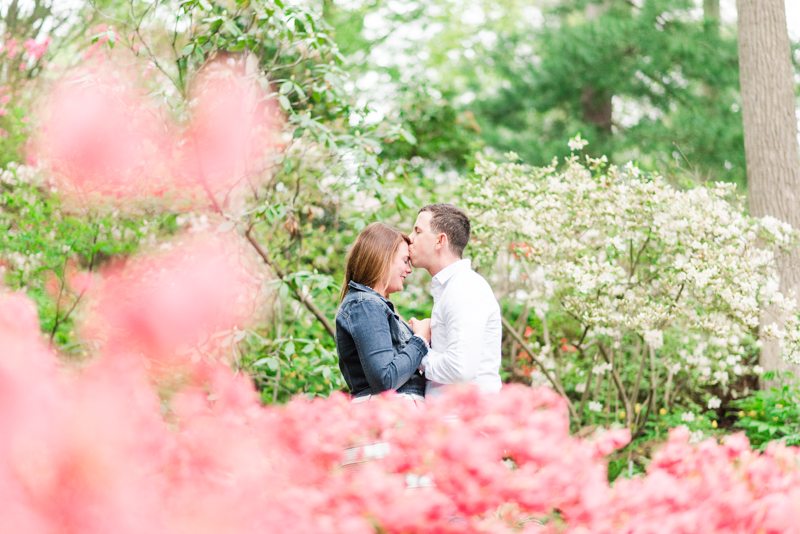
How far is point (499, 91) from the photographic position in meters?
11.9

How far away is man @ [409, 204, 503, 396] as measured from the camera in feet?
8.22

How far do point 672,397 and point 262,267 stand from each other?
3582 mm

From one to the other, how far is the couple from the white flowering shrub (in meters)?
1.57

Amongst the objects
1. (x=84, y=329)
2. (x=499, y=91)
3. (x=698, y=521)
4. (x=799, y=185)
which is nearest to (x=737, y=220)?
(x=799, y=185)

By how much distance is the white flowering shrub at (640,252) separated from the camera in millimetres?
4035

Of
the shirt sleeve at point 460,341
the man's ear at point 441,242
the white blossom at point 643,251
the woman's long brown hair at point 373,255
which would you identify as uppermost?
the woman's long brown hair at point 373,255

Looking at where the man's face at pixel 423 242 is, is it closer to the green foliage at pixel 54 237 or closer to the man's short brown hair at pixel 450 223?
the man's short brown hair at pixel 450 223

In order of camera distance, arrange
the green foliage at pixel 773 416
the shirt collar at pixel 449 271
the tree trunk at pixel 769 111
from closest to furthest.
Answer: the shirt collar at pixel 449 271 < the green foliage at pixel 773 416 < the tree trunk at pixel 769 111

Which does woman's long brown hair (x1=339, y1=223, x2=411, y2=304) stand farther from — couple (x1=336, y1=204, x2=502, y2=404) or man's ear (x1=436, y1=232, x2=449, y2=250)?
man's ear (x1=436, y1=232, x2=449, y2=250)

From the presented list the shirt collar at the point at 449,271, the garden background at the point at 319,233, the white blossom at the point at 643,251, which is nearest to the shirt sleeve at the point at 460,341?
the shirt collar at the point at 449,271

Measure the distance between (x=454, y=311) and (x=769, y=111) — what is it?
4.34 meters

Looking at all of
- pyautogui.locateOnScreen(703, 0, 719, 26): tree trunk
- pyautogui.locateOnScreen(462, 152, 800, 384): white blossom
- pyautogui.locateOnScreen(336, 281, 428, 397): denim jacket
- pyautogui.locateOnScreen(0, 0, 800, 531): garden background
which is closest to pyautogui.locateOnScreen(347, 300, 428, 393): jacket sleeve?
pyautogui.locateOnScreen(336, 281, 428, 397): denim jacket

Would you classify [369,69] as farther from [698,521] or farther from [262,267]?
[698,521]

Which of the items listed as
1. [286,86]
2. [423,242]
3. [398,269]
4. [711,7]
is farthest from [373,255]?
[711,7]
